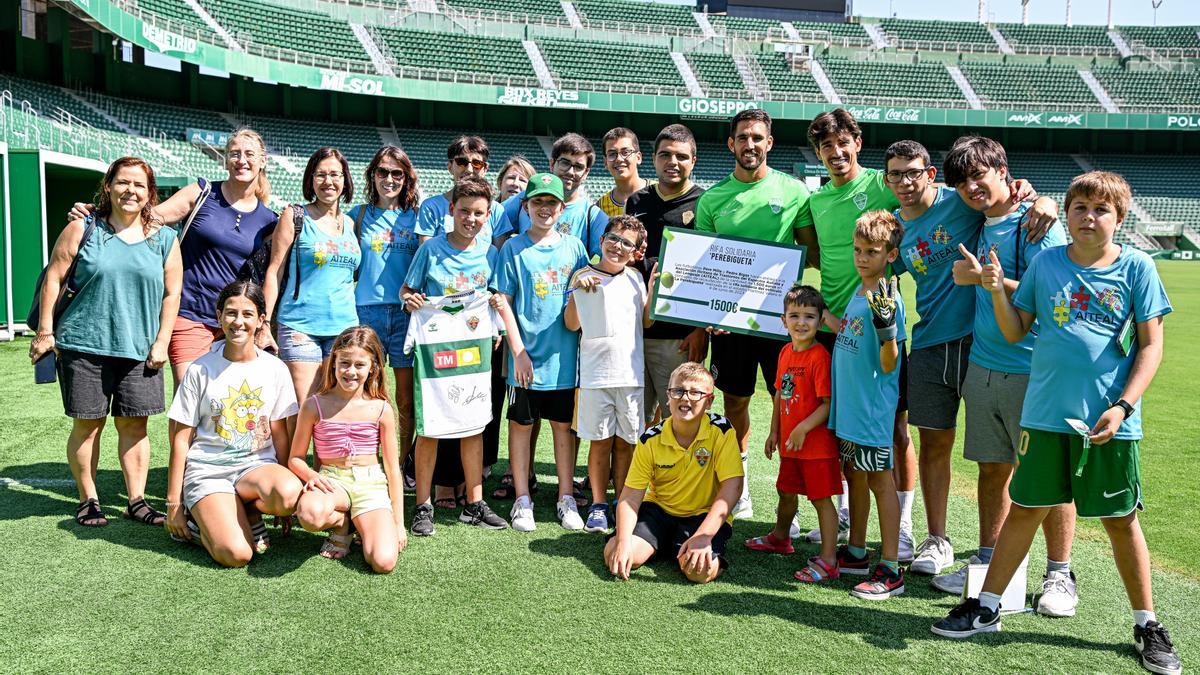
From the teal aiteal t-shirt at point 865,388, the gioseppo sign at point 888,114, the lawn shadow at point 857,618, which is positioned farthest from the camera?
the gioseppo sign at point 888,114

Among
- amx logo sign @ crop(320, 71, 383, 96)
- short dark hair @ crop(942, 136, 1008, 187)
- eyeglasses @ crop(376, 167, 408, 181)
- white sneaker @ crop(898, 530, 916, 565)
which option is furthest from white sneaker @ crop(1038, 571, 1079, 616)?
amx logo sign @ crop(320, 71, 383, 96)

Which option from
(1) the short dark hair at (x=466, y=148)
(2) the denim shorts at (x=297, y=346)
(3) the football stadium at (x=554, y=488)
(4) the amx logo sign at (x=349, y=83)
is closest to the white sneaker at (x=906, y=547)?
(3) the football stadium at (x=554, y=488)

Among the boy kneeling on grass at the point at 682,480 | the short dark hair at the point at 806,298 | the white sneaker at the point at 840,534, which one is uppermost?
the short dark hair at the point at 806,298

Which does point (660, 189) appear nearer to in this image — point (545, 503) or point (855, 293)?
point (855, 293)

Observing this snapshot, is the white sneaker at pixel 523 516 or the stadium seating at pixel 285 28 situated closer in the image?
the white sneaker at pixel 523 516

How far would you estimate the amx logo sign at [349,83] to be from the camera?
3216 cm

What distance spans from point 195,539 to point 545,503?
206cm

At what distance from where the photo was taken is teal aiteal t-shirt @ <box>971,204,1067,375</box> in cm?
398

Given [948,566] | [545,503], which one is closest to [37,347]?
[545,503]

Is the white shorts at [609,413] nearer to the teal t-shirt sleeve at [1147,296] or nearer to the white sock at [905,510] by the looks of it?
the white sock at [905,510]

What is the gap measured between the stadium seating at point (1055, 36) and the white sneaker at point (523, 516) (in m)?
51.7

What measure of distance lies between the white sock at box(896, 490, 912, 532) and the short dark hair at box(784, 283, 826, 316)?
1.11 meters

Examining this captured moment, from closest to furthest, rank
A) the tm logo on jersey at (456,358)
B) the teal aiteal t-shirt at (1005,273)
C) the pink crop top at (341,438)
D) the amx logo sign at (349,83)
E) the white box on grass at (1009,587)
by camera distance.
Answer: the white box on grass at (1009,587)
the teal aiteal t-shirt at (1005,273)
the pink crop top at (341,438)
the tm logo on jersey at (456,358)
the amx logo sign at (349,83)

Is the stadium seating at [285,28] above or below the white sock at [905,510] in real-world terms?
above
